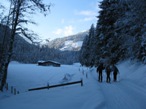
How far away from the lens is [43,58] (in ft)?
592

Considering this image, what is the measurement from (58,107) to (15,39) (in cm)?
1103

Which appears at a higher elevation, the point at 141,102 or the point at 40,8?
the point at 40,8

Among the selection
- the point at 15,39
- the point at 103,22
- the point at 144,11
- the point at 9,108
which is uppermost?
the point at 103,22

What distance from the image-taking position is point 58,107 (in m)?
9.88

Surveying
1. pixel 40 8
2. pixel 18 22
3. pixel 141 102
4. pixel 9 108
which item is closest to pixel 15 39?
pixel 18 22

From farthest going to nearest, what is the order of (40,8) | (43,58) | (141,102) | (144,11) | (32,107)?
(43,58), (40,8), (144,11), (141,102), (32,107)

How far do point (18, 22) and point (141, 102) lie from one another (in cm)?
1229

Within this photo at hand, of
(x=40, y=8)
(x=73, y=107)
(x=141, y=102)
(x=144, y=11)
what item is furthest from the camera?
(x=40, y=8)

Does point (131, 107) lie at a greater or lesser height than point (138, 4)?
lesser

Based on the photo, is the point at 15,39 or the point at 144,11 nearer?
the point at 144,11

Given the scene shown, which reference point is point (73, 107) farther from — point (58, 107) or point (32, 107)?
point (32, 107)

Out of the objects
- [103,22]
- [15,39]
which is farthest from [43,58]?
[15,39]

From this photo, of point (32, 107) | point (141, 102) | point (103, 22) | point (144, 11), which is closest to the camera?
point (32, 107)

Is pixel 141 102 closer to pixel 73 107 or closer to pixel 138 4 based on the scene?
pixel 73 107
